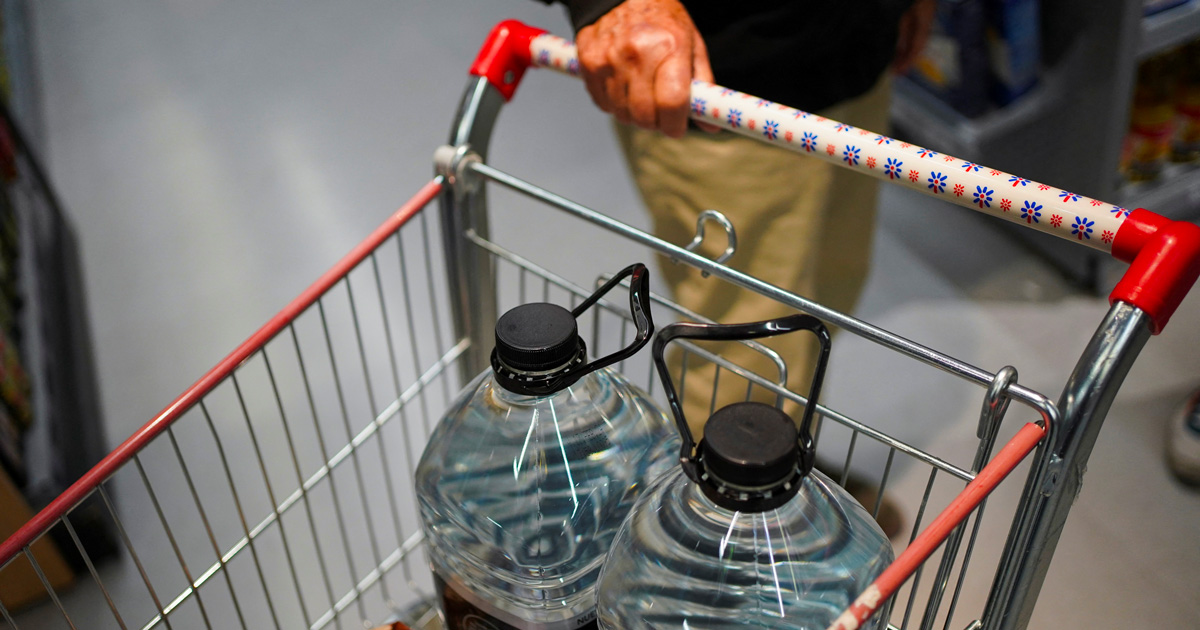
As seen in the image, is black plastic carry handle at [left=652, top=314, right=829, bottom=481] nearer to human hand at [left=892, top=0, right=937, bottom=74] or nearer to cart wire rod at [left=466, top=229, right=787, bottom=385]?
cart wire rod at [left=466, top=229, right=787, bottom=385]

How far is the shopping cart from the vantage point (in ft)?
1.82

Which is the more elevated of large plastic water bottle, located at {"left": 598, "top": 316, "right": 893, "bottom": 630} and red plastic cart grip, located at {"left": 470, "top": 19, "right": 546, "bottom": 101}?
red plastic cart grip, located at {"left": 470, "top": 19, "right": 546, "bottom": 101}

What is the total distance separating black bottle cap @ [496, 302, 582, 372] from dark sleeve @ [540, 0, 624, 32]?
15.3 inches

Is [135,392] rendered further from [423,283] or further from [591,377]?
[591,377]

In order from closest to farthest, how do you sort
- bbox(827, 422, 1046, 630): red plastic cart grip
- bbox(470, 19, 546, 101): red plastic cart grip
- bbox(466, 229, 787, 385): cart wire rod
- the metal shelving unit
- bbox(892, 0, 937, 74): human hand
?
bbox(827, 422, 1046, 630): red plastic cart grip < bbox(466, 229, 787, 385): cart wire rod < bbox(470, 19, 546, 101): red plastic cart grip < bbox(892, 0, 937, 74): human hand < the metal shelving unit

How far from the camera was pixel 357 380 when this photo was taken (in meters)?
1.89

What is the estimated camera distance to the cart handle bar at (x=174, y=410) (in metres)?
0.61

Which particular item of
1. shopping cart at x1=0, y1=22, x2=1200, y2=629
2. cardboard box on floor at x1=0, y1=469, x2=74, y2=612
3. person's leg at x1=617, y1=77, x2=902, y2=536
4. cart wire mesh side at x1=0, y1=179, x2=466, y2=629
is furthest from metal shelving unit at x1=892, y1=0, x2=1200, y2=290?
cardboard box on floor at x1=0, y1=469, x2=74, y2=612

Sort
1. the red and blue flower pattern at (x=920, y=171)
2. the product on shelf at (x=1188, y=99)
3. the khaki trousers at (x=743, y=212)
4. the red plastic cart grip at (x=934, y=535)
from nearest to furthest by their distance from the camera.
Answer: the red plastic cart grip at (x=934, y=535), the red and blue flower pattern at (x=920, y=171), the khaki trousers at (x=743, y=212), the product on shelf at (x=1188, y=99)

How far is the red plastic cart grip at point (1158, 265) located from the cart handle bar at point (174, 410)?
0.53 metres

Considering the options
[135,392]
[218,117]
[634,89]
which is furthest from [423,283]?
[634,89]

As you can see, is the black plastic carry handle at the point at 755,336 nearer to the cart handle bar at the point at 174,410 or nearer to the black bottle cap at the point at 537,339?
the black bottle cap at the point at 537,339

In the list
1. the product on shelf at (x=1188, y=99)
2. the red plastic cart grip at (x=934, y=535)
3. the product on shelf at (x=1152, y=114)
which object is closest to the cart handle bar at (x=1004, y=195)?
the red plastic cart grip at (x=934, y=535)

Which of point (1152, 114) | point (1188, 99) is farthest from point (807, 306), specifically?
point (1188, 99)
